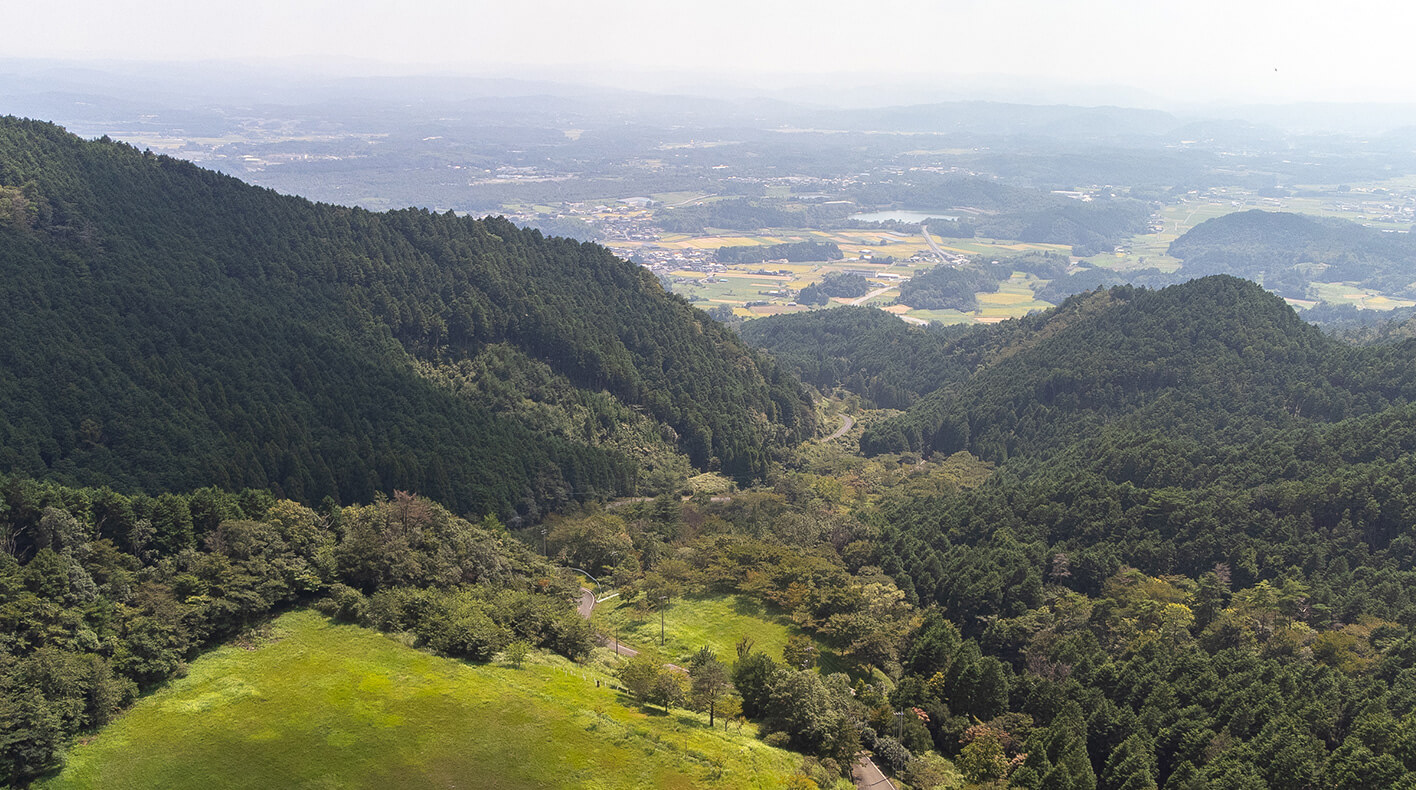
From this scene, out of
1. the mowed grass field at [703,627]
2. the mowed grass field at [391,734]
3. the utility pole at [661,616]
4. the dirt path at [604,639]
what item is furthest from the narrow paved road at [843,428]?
the mowed grass field at [391,734]

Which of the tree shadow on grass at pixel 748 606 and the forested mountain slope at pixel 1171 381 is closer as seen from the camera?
the tree shadow on grass at pixel 748 606

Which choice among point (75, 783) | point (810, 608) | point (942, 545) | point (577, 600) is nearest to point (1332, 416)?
point (942, 545)

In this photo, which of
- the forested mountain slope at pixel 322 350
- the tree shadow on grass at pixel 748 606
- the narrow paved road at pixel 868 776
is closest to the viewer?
the narrow paved road at pixel 868 776

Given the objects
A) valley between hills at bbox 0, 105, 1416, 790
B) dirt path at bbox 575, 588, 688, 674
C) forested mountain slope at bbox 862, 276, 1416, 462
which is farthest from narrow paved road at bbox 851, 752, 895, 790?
forested mountain slope at bbox 862, 276, 1416, 462

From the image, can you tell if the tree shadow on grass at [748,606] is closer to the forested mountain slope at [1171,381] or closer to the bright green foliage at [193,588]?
the bright green foliage at [193,588]

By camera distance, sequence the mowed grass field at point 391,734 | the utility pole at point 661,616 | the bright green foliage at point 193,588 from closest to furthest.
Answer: the mowed grass field at point 391,734
the bright green foliage at point 193,588
the utility pole at point 661,616

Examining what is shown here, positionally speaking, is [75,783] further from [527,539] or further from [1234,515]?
[1234,515]
